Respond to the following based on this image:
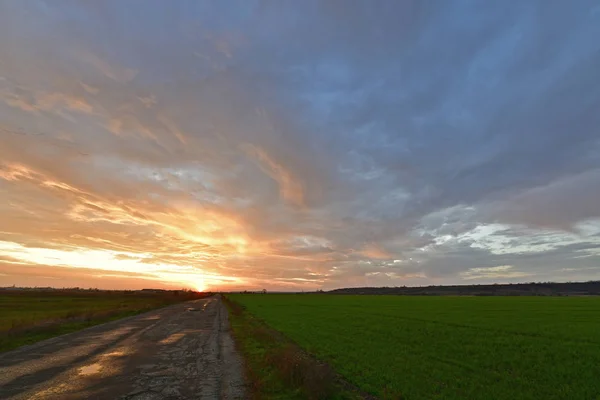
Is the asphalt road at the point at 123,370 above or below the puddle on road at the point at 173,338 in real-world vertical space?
below

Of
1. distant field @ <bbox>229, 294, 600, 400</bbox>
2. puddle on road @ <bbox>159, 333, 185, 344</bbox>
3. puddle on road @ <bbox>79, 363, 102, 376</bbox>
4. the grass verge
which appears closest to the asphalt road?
puddle on road @ <bbox>79, 363, 102, 376</bbox>

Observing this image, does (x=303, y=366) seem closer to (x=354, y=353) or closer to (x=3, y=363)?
(x=354, y=353)

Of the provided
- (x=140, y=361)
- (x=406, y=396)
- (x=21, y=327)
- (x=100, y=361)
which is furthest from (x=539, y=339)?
(x=21, y=327)

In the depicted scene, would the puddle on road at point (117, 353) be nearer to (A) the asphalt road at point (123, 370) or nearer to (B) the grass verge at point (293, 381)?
(A) the asphalt road at point (123, 370)

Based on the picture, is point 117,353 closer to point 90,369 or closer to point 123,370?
point 90,369

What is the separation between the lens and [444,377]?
1644 centimetres

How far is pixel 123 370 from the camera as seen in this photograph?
56.1 ft

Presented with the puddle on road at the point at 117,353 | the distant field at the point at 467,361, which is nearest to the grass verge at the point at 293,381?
the distant field at the point at 467,361

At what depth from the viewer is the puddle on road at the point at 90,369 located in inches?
648

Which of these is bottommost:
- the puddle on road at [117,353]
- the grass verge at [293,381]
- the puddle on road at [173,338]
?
the grass verge at [293,381]

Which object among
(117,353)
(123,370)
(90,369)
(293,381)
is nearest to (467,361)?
(293,381)

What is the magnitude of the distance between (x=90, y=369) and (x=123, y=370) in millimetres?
1555

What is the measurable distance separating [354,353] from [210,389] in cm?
1121

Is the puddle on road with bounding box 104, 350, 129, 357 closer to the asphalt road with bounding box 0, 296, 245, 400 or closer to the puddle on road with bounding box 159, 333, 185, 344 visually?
the asphalt road with bounding box 0, 296, 245, 400
